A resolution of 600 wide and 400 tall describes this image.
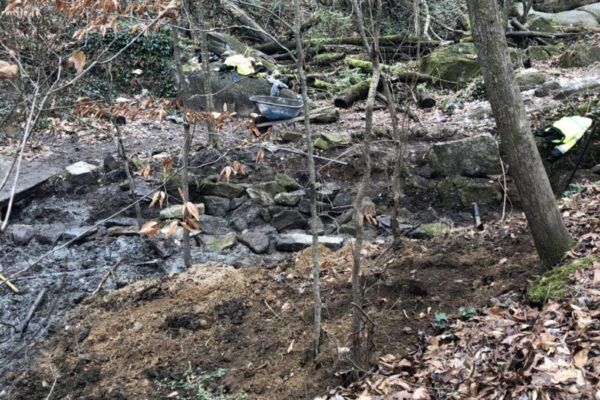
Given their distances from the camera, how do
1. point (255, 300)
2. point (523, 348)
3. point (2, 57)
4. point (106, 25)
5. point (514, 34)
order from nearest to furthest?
point (523, 348) → point (106, 25) → point (2, 57) → point (255, 300) → point (514, 34)

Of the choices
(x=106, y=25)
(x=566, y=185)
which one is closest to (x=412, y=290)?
(x=106, y=25)

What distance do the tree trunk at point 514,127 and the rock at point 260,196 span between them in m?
4.37

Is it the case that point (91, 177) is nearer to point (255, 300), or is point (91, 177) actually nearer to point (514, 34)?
point (255, 300)

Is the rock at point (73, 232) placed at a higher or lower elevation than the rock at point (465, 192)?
lower

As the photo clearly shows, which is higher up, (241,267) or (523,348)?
(523,348)

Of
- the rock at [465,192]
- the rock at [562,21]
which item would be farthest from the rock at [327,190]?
the rock at [562,21]

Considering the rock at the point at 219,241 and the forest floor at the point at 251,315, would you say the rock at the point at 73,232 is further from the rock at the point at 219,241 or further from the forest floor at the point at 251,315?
the rock at the point at 219,241

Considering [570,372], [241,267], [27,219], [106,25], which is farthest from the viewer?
[27,219]

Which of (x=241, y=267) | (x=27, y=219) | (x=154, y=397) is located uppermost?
(x=154, y=397)

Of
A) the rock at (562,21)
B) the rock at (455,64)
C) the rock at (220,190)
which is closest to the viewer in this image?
the rock at (220,190)

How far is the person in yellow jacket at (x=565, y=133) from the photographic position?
6453mm

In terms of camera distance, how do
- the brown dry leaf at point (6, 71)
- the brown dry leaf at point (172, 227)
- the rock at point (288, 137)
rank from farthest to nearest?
1. the rock at point (288, 137)
2. the brown dry leaf at point (172, 227)
3. the brown dry leaf at point (6, 71)

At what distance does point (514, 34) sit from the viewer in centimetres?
1532

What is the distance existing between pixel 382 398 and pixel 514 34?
48.4 ft
